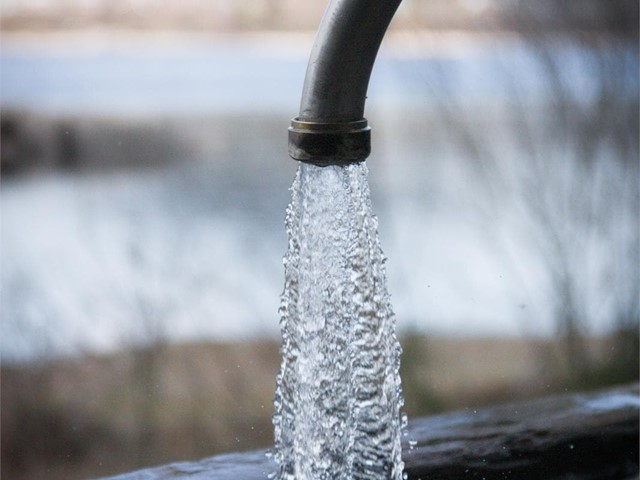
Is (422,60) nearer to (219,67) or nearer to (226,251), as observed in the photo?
(226,251)

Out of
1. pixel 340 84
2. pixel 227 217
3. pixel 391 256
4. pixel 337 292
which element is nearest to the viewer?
pixel 340 84

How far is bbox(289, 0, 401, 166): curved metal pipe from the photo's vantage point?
68 centimetres

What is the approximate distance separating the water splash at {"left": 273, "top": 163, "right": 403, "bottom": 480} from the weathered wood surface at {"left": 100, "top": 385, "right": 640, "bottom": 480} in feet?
0.28

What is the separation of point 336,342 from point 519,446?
38 centimetres

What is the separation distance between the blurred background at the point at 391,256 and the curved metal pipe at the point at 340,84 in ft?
6.42

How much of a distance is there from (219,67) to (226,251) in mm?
2229

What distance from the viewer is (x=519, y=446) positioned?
3.67 feet

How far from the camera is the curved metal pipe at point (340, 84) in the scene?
0.68 meters

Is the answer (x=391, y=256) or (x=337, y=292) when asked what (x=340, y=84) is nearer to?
(x=337, y=292)

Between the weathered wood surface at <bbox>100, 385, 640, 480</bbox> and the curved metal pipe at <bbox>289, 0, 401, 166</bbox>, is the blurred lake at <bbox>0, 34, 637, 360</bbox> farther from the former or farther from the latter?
the curved metal pipe at <bbox>289, 0, 401, 166</bbox>

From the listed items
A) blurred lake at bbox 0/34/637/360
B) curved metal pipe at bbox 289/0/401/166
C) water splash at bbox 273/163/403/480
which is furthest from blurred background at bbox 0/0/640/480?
curved metal pipe at bbox 289/0/401/166

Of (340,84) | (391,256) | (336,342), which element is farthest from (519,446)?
(391,256)

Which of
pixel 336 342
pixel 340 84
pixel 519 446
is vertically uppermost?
pixel 340 84

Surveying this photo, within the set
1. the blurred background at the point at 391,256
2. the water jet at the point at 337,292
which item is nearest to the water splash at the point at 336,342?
the water jet at the point at 337,292
